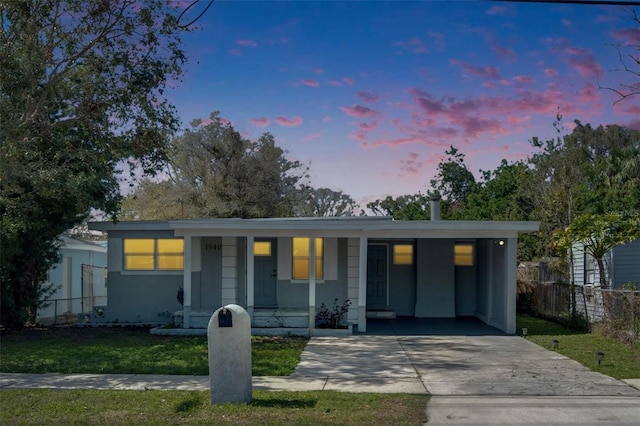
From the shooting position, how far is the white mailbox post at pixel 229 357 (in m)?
8.03

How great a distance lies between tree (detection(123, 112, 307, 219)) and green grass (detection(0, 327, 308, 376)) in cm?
1920

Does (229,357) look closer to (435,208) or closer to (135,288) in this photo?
(135,288)

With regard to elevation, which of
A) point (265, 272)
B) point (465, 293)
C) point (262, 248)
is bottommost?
point (465, 293)

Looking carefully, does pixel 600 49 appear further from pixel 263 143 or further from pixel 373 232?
pixel 263 143

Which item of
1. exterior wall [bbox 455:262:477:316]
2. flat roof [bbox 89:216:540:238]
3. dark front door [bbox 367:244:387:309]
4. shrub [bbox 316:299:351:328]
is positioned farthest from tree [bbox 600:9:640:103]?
dark front door [bbox 367:244:387:309]

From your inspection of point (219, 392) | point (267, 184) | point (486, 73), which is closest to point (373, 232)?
point (486, 73)

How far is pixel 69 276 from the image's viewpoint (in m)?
22.8

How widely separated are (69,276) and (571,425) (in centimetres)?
1953

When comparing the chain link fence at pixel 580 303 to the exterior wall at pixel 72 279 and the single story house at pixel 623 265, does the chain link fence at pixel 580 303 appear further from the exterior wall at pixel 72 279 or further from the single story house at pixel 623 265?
the exterior wall at pixel 72 279

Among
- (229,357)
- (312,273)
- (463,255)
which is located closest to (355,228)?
(312,273)

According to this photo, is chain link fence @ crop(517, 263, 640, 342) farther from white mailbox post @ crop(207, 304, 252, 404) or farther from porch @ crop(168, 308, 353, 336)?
white mailbox post @ crop(207, 304, 252, 404)

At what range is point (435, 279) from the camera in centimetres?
1859

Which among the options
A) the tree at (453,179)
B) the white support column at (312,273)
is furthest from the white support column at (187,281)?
the tree at (453,179)

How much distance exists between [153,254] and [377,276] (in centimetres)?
646
